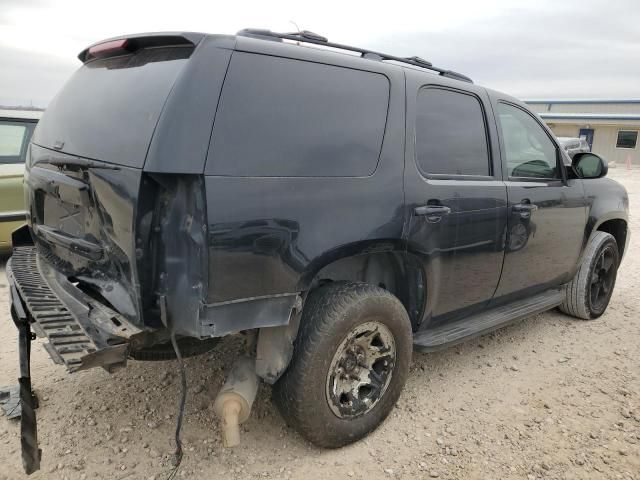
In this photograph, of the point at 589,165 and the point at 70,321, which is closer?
the point at 70,321

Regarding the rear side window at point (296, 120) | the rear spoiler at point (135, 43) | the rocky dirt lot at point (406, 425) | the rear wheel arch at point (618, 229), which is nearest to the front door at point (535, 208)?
the rocky dirt lot at point (406, 425)

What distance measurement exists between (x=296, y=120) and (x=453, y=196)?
45.8 inches

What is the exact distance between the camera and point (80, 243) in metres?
2.47

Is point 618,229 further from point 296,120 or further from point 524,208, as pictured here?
point 296,120

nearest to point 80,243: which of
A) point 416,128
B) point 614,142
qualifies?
point 416,128

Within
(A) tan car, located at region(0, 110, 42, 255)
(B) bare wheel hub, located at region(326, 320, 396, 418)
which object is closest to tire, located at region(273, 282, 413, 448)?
(B) bare wheel hub, located at region(326, 320, 396, 418)

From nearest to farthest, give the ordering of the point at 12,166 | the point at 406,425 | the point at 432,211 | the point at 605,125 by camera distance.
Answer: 1. the point at 432,211
2. the point at 406,425
3. the point at 12,166
4. the point at 605,125

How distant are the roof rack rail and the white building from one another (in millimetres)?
30691

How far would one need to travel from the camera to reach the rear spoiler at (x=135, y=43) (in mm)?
2213

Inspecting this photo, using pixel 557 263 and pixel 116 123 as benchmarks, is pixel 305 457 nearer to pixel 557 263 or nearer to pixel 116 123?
pixel 116 123

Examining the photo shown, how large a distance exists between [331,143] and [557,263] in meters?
2.55

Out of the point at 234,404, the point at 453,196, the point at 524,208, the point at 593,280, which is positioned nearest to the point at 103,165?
the point at 234,404

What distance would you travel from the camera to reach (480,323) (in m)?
3.48

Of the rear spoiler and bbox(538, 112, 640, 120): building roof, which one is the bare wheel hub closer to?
the rear spoiler
